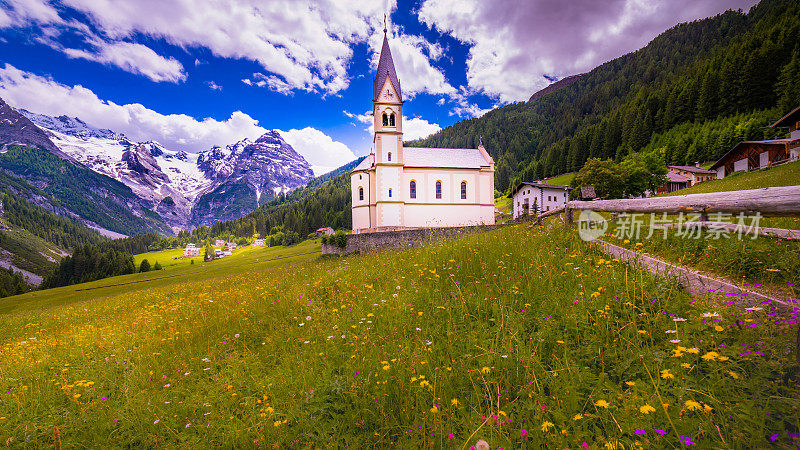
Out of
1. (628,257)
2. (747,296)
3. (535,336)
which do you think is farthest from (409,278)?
(747,296)

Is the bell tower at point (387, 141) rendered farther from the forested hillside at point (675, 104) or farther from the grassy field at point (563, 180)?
the forested hillside at point (675, 104)

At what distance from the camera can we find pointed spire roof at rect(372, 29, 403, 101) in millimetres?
35688

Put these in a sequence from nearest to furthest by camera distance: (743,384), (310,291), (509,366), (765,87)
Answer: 1. (743,384)
2. (509,366)
3. (310,291)
4. (765,87)

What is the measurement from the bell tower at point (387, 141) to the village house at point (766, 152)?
35.4 meters

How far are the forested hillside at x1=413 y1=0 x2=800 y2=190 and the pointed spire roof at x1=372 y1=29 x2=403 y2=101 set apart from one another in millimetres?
70103

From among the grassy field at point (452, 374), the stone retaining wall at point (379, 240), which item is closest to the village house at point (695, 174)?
the stone retaining wall at point (379, 240)

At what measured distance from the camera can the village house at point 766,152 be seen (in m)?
27.1

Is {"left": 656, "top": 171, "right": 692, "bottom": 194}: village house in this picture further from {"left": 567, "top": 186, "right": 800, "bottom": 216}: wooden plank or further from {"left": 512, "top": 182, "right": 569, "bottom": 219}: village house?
{"left": 567, "top": 186, "right": 800, "bottom": 216}: wooden plank

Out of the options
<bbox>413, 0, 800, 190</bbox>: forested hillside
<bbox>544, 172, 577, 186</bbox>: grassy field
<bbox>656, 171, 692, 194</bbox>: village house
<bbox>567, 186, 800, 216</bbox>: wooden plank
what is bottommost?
<bbox>567, 186, 800, 216</bbox>: wooden plank

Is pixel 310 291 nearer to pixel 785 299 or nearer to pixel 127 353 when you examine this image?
pixel 127 353

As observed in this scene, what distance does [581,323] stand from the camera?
139 inches

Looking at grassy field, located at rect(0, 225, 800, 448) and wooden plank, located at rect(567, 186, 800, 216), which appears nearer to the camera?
grassy field, located at rect(0, 225, 800, 448)

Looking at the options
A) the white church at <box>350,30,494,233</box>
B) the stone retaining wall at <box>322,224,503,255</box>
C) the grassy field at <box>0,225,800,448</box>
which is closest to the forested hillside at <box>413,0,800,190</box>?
the white church at <box>350,30,494,233</box>

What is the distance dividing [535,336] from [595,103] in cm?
18115
